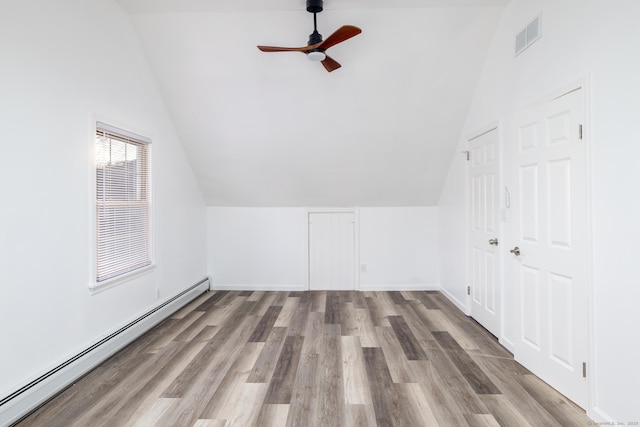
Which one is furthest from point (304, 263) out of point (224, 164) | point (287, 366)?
point (287, 366)

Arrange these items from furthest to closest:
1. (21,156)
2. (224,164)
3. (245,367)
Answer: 1. (224,164)
2. (245,367)
3. (21,156)

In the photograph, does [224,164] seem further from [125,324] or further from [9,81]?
[9,81]

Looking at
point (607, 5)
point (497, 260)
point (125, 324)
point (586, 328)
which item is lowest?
point (125, 324)

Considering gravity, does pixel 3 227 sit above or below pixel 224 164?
below

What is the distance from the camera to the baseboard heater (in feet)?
6.53

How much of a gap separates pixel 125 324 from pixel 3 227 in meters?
1.47

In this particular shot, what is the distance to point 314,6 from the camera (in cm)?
280

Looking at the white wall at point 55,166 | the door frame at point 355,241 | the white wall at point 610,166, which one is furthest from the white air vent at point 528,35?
the white wall at point 55,166

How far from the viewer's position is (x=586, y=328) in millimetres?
2068

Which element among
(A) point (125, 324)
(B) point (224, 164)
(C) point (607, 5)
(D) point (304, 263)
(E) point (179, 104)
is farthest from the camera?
(D) point (304, 263)

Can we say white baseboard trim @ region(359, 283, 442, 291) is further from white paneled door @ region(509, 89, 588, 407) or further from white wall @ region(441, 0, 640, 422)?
white wall @ region(441, 0, 640, 422)

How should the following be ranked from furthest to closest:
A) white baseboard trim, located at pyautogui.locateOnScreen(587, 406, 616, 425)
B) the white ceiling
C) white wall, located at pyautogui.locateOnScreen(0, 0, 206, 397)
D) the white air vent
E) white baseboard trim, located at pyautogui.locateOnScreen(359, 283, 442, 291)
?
white baseboard trim, located at pyautogui.locateOnScreen(359, 283, 442, 291) → the white ceiling → the white air vent → white wall, located at pyautogui.locateOnScreen(0, 0, 206, 397) → white baseboard trim, located at pyautogui.locateOnScreen(587, 406, 616, 425)

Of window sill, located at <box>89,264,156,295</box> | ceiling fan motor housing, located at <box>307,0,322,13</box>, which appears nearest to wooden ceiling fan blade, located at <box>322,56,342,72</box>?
ceiling fan motor housing, located at <box>307,0,322,13</box>

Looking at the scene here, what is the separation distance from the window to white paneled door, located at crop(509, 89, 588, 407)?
140 inches
